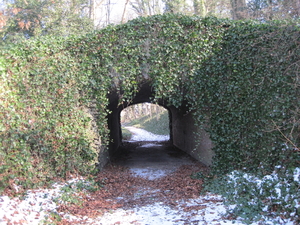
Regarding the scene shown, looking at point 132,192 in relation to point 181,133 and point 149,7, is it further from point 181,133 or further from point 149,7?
point 149,7

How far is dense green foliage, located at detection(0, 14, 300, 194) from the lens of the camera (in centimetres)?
659

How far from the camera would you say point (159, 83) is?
8125 mm

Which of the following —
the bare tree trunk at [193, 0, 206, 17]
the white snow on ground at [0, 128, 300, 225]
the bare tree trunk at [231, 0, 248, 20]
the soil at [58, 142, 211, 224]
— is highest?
the bare tree trunk at [193, 0, 206, 17]

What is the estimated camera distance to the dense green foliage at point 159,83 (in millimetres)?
6594

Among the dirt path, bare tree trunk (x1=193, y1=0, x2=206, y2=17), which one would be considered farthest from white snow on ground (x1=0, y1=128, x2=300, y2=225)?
bare tree trunk (x1=193, y1=0, x2=206, y2=17)

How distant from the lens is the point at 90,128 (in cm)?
827

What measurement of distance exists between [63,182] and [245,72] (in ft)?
19.2

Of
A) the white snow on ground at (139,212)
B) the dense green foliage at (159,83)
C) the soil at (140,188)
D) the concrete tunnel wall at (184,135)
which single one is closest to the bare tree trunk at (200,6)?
the concrete tunnel wall at (184,135)

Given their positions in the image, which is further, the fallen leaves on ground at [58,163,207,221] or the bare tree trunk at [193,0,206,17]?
the bare tree trunk at [193,0,206,17]

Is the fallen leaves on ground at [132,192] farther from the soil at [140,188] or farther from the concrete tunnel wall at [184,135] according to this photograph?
the concrete tunnel wall at [184,135]

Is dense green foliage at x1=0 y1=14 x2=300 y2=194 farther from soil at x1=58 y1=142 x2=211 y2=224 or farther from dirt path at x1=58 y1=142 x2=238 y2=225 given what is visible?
dirt path at x1=58 y1=142 x2=238 y2=225

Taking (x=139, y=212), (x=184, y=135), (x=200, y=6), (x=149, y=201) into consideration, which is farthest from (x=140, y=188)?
(x=200, y=6)

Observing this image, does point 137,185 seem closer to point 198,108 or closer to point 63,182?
point 63,182

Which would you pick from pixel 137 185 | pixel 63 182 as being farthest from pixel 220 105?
pixel 63 182
